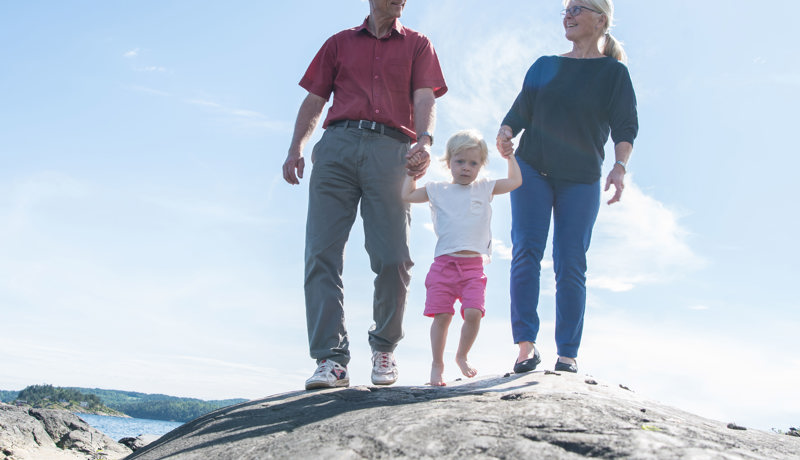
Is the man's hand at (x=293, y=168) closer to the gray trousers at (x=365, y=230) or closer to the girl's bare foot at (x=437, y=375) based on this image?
the gray trousers at (x=365, y=230)

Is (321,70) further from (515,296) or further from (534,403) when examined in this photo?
(534,403)

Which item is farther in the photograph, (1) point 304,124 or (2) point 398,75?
(1) point 304,124

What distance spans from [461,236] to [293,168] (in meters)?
1.64

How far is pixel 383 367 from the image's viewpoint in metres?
4.91

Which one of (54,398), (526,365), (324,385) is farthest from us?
(54,398)

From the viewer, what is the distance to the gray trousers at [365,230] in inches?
192

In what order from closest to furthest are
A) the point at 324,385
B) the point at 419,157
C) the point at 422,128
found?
the point at 324,385 < the point at 419,157 < the point at 422,128

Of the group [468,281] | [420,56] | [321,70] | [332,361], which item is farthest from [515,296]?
[321,70]

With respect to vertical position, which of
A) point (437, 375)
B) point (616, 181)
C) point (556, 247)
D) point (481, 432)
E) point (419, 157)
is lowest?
point (481, 432)

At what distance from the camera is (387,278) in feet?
16.0

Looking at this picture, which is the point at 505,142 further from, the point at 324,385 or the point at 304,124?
the point at 324,385

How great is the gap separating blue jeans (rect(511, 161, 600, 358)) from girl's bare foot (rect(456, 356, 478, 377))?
1.46 ft

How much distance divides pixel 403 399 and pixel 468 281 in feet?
4.76

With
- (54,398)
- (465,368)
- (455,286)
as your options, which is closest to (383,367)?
(465,368)
